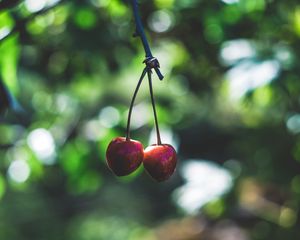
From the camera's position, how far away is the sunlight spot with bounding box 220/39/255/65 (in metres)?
1.57

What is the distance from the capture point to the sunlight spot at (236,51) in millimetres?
1569

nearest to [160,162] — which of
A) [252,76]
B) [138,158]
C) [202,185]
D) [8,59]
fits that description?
[138,158]

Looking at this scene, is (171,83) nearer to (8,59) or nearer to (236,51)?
(236,51)

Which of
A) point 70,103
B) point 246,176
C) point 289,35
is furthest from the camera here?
point 246,176

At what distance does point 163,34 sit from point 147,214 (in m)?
3.69

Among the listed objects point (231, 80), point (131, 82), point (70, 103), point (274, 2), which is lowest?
A: point (231, 80)

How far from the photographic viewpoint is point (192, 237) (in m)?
4.13

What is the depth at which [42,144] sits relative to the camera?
1732mm

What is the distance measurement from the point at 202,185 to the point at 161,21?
589mm

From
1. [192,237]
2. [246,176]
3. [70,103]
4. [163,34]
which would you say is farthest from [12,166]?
[192,237]

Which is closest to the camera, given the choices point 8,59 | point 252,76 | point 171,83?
point 8,59

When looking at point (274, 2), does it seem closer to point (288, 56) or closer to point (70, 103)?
point (288, 56)

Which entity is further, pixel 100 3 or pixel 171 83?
pixel 171 83

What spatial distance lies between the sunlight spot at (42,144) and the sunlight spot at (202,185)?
0.52m
